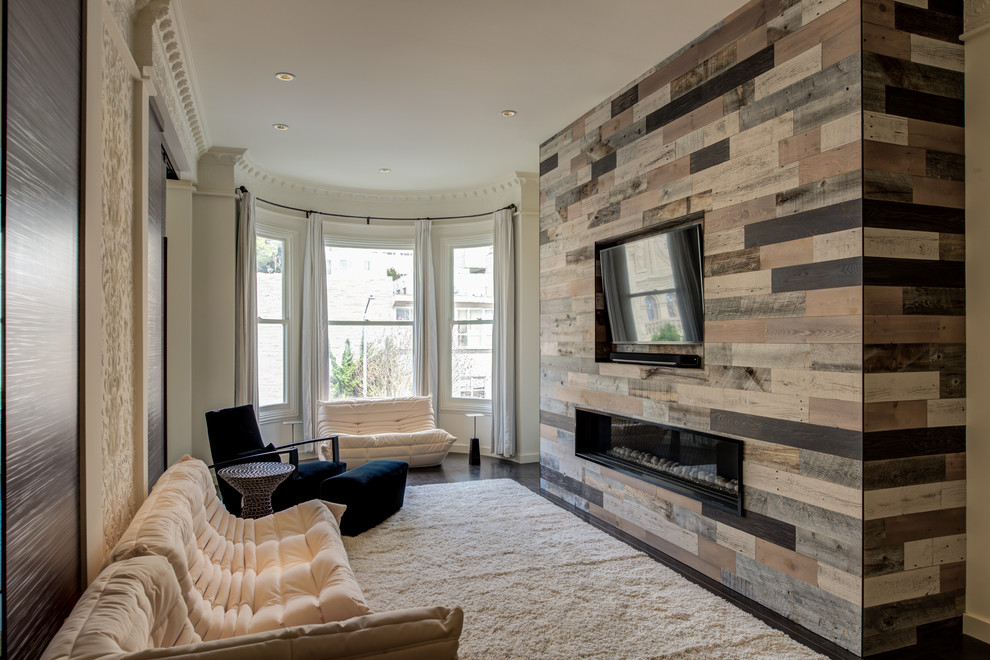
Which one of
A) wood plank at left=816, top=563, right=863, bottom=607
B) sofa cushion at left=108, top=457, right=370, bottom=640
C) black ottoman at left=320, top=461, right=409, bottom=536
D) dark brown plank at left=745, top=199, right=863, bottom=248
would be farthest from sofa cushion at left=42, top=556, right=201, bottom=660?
dark brown plank at left=745, top=199, right=863, bottom=248

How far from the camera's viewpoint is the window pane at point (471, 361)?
277 inches

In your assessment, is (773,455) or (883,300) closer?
(883,300)

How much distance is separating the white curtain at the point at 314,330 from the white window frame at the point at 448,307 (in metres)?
1.28

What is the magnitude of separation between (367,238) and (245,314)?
1.82m

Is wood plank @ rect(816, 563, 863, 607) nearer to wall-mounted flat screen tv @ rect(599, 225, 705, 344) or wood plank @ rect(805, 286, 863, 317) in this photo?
wood plank @ rect(805, 286, 863, 317)

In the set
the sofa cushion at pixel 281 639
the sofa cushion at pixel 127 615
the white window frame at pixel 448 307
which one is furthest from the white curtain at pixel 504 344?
the sofa cushion at pixel 281 639

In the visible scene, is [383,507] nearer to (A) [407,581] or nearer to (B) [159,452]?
(A) [407,581]

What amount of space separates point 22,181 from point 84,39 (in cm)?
77

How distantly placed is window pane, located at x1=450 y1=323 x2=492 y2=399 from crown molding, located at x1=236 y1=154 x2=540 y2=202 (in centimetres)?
151

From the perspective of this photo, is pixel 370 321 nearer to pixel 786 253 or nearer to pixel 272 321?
pixel 272 321

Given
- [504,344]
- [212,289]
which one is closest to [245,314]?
[212,289]

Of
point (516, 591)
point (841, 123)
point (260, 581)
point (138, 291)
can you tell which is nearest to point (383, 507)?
point (516, 591)

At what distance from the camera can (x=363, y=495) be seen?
4.09 m

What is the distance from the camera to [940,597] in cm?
259
